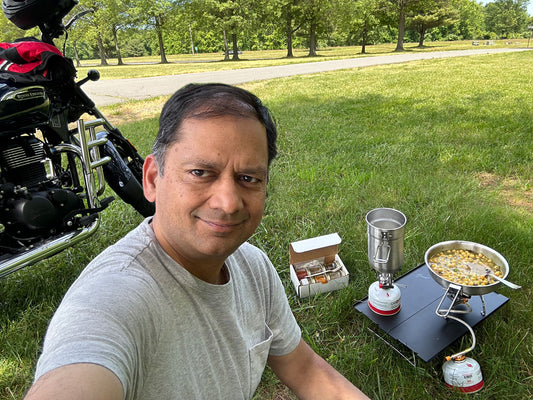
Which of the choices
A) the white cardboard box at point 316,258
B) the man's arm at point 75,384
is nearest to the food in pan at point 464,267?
the white cardboard box at point 316,258

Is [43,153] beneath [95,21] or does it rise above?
beneath

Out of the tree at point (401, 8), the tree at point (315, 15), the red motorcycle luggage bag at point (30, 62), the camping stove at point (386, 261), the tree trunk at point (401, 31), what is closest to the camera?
the camping stove at point (386, 261)

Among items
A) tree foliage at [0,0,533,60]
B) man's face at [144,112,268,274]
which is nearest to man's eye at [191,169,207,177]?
man's face at [144,112,268,274]

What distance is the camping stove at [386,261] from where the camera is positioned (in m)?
1.96

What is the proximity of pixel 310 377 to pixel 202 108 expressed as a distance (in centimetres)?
100

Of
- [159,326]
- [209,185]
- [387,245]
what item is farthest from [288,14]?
[159,326]

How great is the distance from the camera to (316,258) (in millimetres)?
2520

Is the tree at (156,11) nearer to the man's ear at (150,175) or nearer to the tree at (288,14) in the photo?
the tree at (288,14)

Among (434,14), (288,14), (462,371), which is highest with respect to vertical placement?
(288,14)

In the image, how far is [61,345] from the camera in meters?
0.67

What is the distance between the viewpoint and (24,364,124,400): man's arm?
0.63 metres

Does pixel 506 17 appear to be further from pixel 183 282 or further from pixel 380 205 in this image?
pixel 183 282

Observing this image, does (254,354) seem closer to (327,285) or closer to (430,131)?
(327,285)

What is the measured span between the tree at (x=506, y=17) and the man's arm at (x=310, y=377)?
66651 mm
